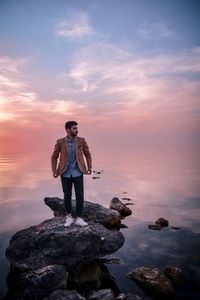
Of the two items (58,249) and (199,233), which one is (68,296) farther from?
(199,233)

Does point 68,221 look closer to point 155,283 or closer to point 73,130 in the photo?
point 73,130

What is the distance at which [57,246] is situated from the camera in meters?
9.69

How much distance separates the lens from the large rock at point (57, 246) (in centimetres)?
938

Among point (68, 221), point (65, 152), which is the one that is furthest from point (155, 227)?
point (65, 152)

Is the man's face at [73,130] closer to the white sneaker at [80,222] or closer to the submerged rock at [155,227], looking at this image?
the white sneaker at [80,222]

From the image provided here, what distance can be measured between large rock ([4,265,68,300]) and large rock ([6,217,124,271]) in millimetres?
1470

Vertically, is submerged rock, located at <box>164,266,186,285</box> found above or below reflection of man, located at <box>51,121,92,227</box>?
below

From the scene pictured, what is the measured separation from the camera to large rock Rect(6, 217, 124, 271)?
30.8ft

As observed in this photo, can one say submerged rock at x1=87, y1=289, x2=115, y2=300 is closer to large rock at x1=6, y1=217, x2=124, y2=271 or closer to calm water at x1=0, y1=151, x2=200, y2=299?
calm water at x1=0, y1=151, x2=200, y2=299

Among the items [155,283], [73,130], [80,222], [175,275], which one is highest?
[73,130]

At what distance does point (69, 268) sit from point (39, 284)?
2248 millimetres

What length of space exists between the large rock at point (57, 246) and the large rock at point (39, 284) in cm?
147

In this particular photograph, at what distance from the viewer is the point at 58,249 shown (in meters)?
9.62

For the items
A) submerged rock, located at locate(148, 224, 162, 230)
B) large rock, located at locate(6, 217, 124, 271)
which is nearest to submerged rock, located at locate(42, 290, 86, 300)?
large rock, located at locate(6, 217, 124, 271)
